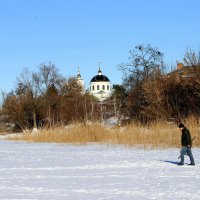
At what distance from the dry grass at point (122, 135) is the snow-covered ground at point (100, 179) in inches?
209

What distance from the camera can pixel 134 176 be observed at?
11.5 metres

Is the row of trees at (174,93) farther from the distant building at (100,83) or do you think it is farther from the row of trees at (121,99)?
the distant building at (100,83)

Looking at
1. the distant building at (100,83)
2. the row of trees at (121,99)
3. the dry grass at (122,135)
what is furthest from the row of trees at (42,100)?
the distant building at (100,83)

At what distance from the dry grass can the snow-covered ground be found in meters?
5.32

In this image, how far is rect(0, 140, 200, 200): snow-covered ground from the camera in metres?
8.88

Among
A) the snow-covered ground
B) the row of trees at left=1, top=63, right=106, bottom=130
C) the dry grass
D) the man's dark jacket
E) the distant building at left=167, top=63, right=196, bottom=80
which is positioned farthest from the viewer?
the row of trees at left=1, top=63, right=106, bottom=130

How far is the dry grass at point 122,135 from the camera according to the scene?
21.6m

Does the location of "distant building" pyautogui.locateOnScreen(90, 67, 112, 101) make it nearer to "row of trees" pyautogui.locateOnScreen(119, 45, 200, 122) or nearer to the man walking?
"row of trees" pyautogui.locateOnScreen(119, 45, 200, 122)

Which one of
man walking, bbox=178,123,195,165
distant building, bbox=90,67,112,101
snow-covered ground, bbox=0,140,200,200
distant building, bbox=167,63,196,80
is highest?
distant building, bbox=90,67,112,101

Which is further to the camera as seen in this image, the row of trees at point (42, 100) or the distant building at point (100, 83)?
the distant building at point (100, 83)

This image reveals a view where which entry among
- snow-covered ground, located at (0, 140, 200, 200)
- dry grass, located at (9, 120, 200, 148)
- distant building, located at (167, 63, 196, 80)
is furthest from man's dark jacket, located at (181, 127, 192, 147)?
distant building, located at (167, 63, 196, 80)

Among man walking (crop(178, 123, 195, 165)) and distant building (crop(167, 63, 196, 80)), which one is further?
distant building (crop(167, 63, 196, 80))

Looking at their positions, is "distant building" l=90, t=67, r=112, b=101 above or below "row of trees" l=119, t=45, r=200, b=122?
above

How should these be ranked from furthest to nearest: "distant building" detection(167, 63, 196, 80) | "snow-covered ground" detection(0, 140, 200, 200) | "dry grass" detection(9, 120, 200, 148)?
"distant building" detection(167, 63, 196, 80), "dry grass" detection(9, 120, 200, 148), "snow-covered ground" detection(0, 140, 200, 200)
